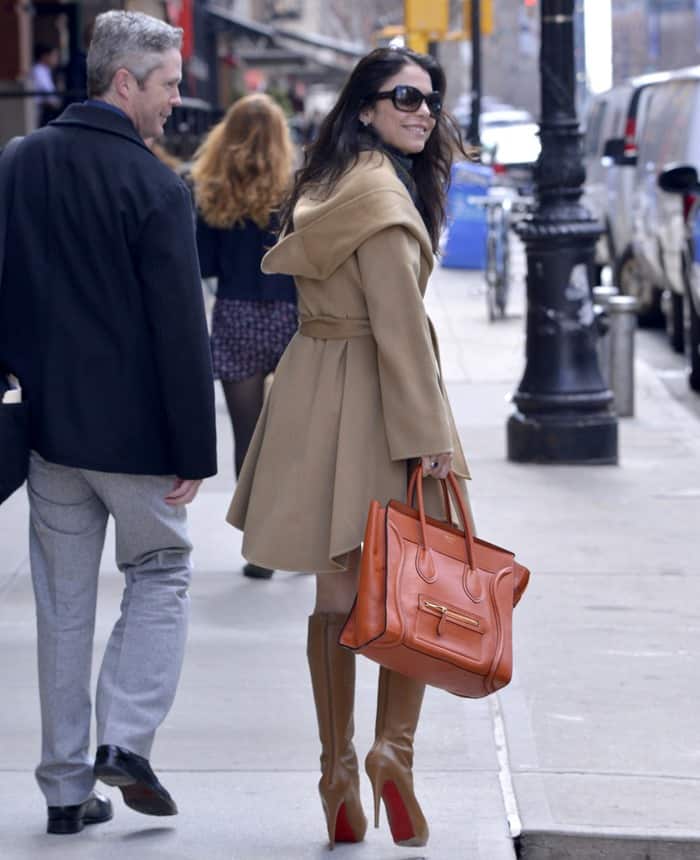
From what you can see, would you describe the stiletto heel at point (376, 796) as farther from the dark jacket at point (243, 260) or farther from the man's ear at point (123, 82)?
the dark jacket at point (243, 260)

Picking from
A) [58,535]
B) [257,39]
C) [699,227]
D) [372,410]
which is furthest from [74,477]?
[257,39]

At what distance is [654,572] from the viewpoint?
280 inches

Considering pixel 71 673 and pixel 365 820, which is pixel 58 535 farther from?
pixel 365 820

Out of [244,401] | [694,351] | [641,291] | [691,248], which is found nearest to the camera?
[244,401]

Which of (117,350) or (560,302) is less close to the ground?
(117,350)

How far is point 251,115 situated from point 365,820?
3.56 metres

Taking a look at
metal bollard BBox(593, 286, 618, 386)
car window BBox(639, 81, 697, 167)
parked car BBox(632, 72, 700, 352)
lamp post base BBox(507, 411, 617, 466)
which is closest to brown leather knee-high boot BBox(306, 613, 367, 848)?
lamp post base BBox(507, 411, 617, 466)

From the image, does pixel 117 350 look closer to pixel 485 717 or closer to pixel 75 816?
pixel 75 816

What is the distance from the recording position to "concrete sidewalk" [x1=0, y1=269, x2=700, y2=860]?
4273 mm

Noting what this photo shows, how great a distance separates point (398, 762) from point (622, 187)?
→ 14.1 meters

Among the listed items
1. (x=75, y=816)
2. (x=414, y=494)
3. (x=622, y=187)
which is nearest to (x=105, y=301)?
(x=414, y=494)

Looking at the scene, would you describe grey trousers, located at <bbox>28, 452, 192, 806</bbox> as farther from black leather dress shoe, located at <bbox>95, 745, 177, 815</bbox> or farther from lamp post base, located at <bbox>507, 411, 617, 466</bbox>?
lamp post base, located at <bbox>507, 411, 617, 466</bbox>

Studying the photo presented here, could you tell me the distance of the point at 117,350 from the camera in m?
4.07

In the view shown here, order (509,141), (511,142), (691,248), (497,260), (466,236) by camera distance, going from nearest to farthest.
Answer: (691,248)
(497,260)
(466,236)
(511,142)
(509,141)
